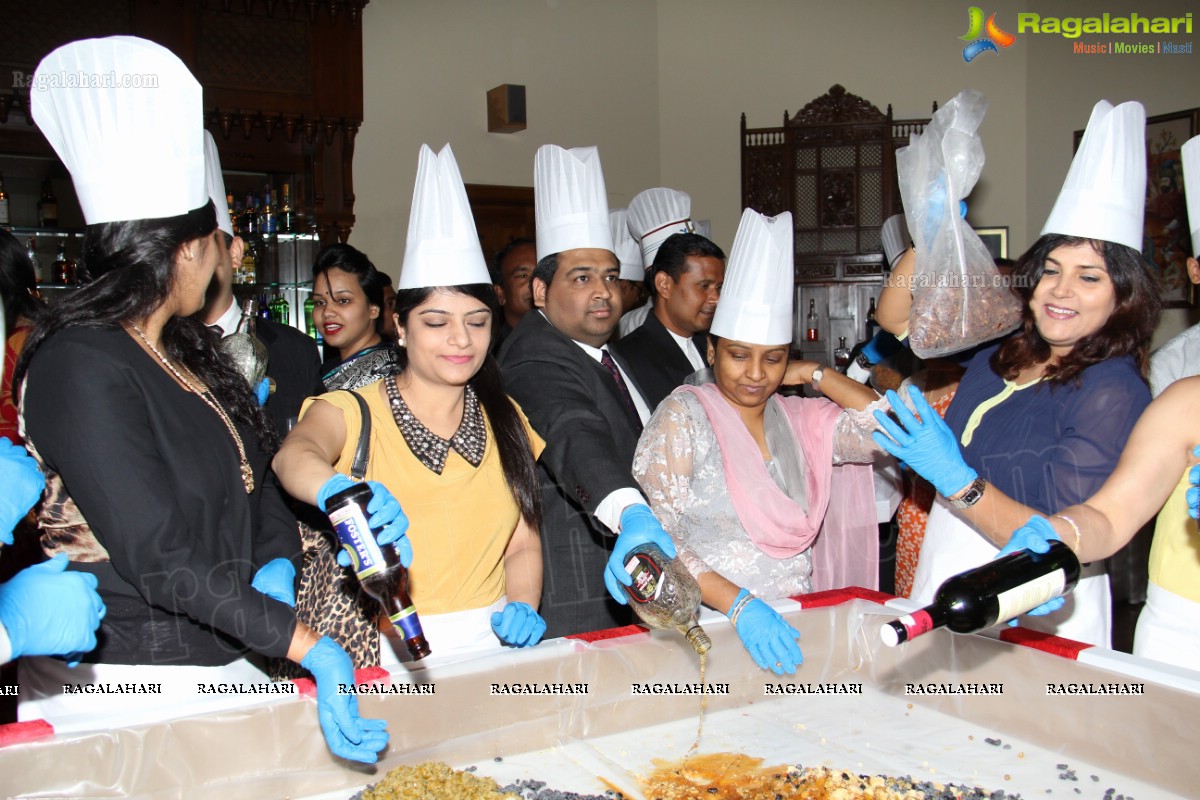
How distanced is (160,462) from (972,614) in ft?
3.68

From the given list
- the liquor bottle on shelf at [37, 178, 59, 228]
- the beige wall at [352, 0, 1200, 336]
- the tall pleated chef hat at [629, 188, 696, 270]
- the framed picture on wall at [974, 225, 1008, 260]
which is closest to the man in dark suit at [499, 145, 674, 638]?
the tall pleated chef hat at [629, 188, 696, 270]

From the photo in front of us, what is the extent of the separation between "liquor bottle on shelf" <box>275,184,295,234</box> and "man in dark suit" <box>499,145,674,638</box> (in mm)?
3053

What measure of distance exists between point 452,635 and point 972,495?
0.92m

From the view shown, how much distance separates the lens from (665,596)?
147 centimetres

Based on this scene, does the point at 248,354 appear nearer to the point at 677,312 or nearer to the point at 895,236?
the point at 677,312

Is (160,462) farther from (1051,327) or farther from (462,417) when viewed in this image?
(1051,327)

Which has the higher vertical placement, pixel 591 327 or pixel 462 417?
pixel 591 327

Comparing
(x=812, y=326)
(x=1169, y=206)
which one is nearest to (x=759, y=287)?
(x=812, y=326)

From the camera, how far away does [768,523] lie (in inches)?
76.4

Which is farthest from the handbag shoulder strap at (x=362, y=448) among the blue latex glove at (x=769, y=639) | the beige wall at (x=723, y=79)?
the beige wall at (x=723, y=79)

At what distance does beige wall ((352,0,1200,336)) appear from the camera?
20.1ft

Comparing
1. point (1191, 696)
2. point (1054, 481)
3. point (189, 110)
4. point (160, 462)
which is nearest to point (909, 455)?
point (1054, 481)

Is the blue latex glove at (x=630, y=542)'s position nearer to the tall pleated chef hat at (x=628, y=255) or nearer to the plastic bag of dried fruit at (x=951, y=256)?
the plastic bag of dried fruit at (x=951, y=256)

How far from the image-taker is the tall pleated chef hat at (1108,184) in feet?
5.94
